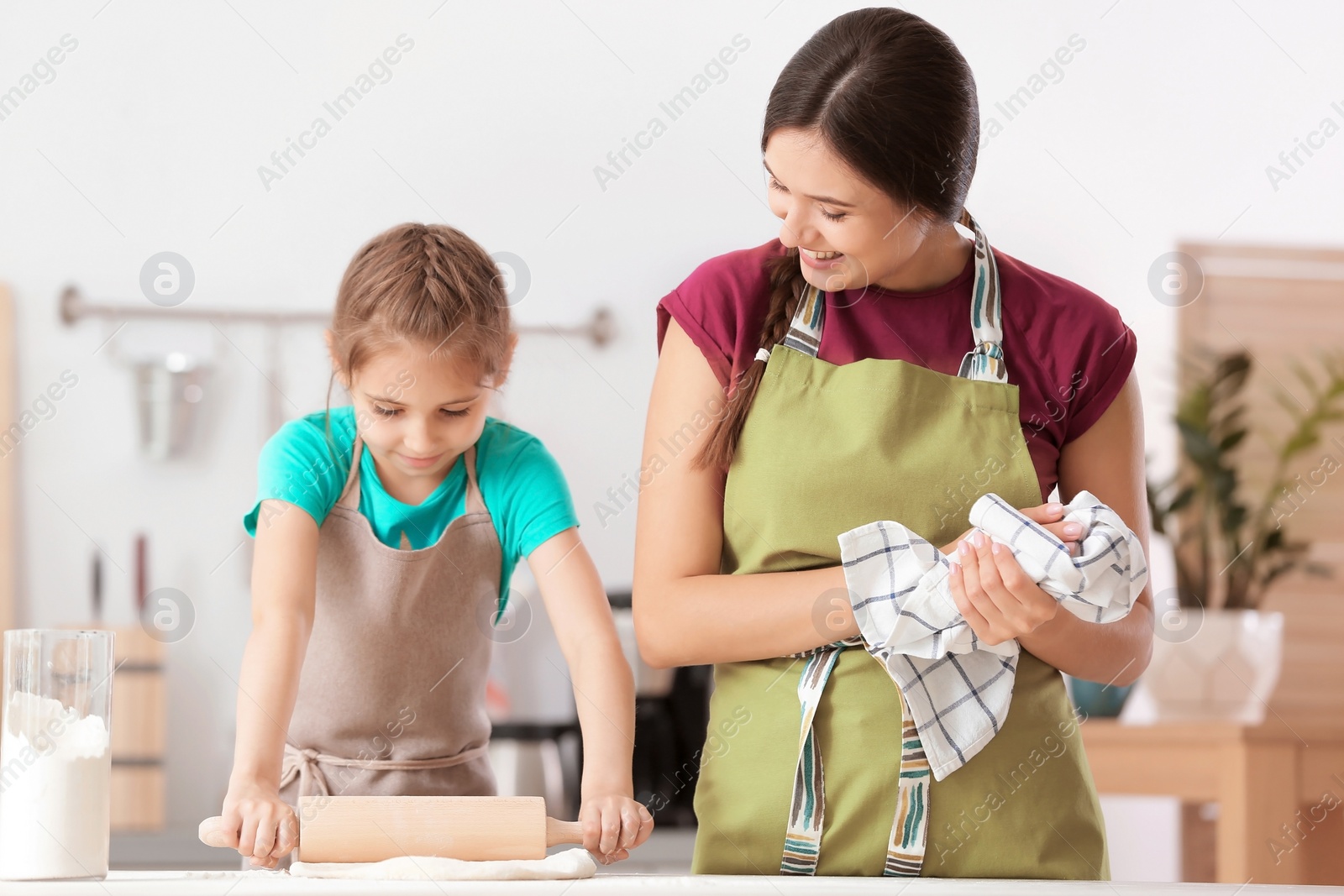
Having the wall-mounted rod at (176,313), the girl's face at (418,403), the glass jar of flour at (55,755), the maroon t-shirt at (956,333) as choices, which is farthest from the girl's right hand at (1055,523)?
the wall-mounted rod at (176,313)

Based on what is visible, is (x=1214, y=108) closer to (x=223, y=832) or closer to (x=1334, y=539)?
(x=1334, y=539)

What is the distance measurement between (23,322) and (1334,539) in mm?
2222

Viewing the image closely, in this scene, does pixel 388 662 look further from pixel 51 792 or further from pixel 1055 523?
pixel 1055 523

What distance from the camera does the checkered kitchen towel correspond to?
0.60 meters

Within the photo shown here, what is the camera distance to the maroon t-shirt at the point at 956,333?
29.2 inches

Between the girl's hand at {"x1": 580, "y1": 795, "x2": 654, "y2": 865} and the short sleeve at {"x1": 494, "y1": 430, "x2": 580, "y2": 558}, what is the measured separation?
0.20 m

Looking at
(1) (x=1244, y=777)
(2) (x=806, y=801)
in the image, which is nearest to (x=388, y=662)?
(2) (x=806, y=801)

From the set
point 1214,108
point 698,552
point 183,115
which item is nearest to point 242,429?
point 183,115

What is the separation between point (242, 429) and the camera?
6.23 ft

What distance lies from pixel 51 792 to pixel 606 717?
319 millimetres

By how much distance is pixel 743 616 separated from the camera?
68 cm

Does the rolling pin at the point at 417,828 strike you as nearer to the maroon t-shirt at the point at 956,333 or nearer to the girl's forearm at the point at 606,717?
the girl's forearm at the point at 606,717

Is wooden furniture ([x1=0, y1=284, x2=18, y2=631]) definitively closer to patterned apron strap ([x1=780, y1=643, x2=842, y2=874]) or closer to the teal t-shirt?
the teal t-shirt

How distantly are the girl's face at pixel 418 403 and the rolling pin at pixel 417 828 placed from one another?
10.1 inches
